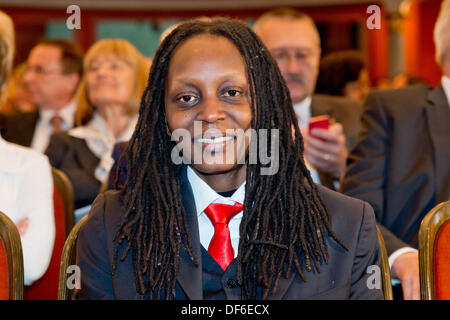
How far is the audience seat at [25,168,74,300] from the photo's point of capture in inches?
86.8

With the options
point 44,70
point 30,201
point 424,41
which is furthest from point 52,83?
point 424,41

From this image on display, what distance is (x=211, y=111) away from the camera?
1.47 m

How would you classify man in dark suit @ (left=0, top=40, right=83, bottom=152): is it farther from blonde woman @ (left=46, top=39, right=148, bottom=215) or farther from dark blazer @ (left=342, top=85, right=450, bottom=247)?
dark blazer @ (left=342, top=85, right=450, bottom=247)

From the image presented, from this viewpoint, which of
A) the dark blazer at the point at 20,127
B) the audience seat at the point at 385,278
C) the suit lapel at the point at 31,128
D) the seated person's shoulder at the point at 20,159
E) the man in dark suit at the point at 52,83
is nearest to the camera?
the audience seat at the point at 385,278

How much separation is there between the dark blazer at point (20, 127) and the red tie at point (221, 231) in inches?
101

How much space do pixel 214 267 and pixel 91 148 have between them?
188 centimetres

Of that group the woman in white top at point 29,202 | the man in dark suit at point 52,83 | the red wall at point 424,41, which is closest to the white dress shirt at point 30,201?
the woman in white top at point 29,202

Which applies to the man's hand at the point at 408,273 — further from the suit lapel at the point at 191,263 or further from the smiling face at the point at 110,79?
the smiling face at the point at 110,79

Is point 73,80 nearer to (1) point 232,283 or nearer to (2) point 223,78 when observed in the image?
(2) point 223,78

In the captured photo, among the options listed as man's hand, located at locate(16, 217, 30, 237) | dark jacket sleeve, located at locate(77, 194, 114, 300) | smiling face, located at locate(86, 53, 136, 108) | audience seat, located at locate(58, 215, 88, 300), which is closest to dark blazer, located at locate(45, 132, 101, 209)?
smiling face, located at locate(86, 53, 136, 108)

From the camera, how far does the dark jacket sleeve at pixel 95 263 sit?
4.84ft

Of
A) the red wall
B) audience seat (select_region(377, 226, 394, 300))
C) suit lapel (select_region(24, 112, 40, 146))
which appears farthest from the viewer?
the red wall

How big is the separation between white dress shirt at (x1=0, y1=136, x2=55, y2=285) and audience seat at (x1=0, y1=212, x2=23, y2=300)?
330 mm
